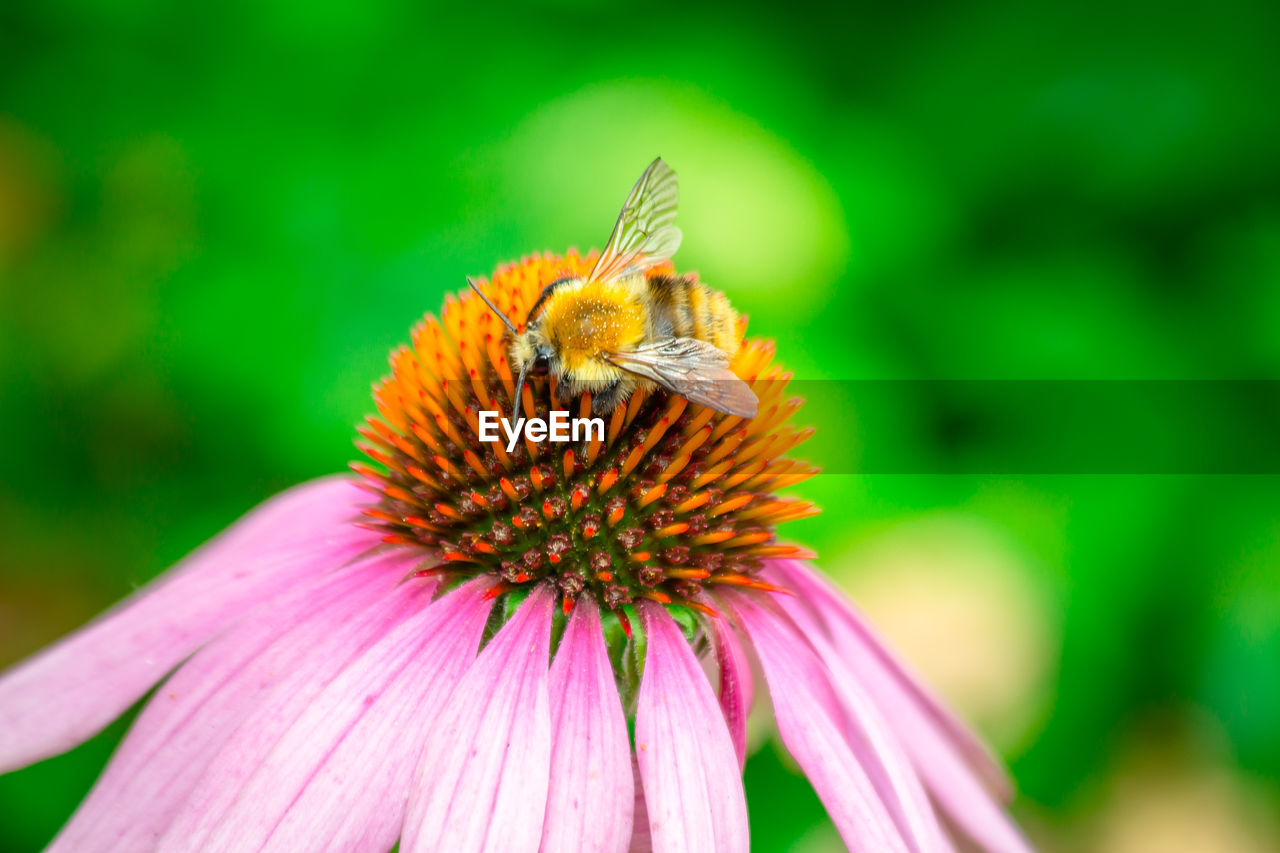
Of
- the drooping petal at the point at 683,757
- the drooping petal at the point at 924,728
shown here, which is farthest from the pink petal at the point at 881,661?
the drooping petal at the point at 683,757

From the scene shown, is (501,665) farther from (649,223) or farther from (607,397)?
(649,223)

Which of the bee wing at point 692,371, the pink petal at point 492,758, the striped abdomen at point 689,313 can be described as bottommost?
the pink petal at point 492,758

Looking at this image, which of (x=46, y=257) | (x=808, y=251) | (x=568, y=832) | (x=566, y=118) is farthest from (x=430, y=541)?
(x=46, y=257)

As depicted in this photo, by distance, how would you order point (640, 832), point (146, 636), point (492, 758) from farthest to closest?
1. point (146, 636)
2. point (640, 832)
3. point (492, 758)

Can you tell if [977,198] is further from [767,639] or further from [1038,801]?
[767,639]

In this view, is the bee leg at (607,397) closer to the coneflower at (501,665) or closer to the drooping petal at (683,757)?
the coneflower at (501,665)

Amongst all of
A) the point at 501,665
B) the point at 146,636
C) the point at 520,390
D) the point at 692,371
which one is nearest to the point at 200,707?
the point at 146,636

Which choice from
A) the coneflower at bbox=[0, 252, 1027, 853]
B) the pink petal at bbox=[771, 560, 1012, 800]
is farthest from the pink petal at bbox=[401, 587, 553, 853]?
the pink petal at bbox=[771, 560, 1012, 800]

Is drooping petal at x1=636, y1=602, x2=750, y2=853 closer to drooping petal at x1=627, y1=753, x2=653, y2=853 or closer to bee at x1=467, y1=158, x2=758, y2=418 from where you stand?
drooping petal at x1=627, y1=753, x2=653, y2=853
